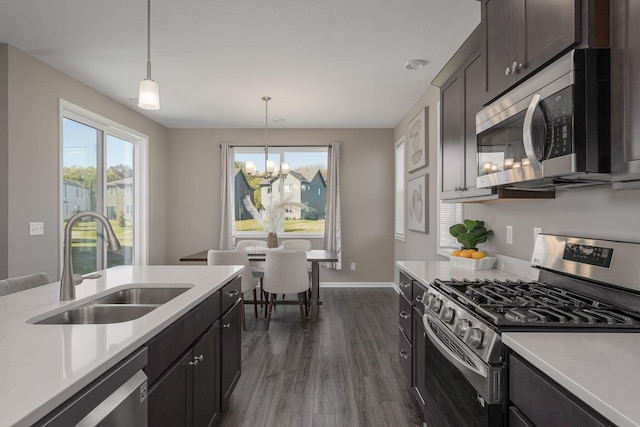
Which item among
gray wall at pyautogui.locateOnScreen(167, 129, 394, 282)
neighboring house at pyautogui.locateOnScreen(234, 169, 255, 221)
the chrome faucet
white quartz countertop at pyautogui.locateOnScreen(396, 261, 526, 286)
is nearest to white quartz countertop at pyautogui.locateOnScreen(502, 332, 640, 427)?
white quartz countertop at pyautogui.locateOnScreen(396, 261, 526, 286)

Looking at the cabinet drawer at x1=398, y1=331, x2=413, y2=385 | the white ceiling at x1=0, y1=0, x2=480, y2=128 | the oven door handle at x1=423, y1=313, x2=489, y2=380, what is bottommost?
the cabinet drawer at x1=398, y1=331, x2=413, y2=385

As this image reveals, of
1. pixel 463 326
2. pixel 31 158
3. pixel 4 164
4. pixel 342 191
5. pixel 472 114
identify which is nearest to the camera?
pixel 463 326

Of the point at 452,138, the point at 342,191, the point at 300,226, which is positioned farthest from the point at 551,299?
the point at 300,226

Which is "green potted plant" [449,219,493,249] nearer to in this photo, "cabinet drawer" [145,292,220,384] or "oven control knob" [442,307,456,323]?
"oven control knob" [442,307,456,323]

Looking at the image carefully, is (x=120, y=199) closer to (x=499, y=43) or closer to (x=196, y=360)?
(x=196, y=360)

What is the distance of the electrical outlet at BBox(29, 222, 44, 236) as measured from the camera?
332cm

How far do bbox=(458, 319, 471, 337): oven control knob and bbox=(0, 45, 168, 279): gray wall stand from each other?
3.60 metres

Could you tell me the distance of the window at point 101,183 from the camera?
13.2 ft

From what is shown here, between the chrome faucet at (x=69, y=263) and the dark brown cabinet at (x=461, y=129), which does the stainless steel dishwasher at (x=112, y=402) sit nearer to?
the chrome faucet at (x=69, y=263)

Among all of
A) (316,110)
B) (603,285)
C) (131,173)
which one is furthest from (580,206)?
(131,173)

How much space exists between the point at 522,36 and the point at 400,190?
13.9 ft

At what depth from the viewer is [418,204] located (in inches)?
181

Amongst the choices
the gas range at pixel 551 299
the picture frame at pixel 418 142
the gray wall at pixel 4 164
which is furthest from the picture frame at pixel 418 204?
the gray wall at pixel 4 164

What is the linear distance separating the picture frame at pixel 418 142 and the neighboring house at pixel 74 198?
13.1 ft
